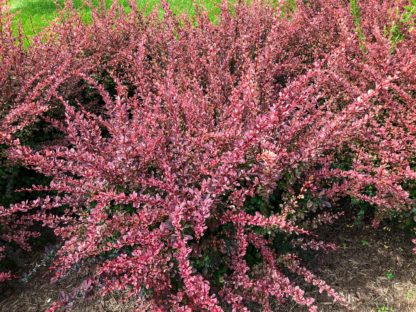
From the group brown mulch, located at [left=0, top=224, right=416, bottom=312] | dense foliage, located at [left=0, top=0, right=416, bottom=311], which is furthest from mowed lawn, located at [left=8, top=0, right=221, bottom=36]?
brown mulch, located at [left=0, top=224, right=416, bottom=312]

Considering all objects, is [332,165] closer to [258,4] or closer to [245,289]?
[245,289]

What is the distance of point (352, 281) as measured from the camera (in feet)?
8.06

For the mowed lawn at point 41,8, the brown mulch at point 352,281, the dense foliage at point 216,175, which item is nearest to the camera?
the dense foliage at point 216,175

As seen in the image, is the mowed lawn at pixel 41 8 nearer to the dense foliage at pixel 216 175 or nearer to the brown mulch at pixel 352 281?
the dense foliage at pixel 216 175

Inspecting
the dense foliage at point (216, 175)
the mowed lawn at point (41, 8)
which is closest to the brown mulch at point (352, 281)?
the dense foliage at point (216, 175)

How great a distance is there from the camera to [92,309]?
2455mm

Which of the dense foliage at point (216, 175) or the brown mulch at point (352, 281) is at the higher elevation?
the dense foliage at point (216, 175)

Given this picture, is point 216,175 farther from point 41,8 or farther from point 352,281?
point 41,8

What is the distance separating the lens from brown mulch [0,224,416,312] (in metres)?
2.33

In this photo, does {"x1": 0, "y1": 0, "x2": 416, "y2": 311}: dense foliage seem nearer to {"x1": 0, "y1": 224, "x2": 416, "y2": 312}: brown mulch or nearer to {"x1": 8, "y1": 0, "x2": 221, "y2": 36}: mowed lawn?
{"x1": 0, "y1": 224, "x2": 416, "y2": 312}: brown mulch

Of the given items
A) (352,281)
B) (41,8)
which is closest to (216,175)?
(352,281)

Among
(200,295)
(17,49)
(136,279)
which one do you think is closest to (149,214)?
(136,279)

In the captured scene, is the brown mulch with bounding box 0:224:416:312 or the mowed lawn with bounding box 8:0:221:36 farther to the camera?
the mowed lawn with bounding box 8:0:221:36

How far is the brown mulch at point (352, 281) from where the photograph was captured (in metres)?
2.33
